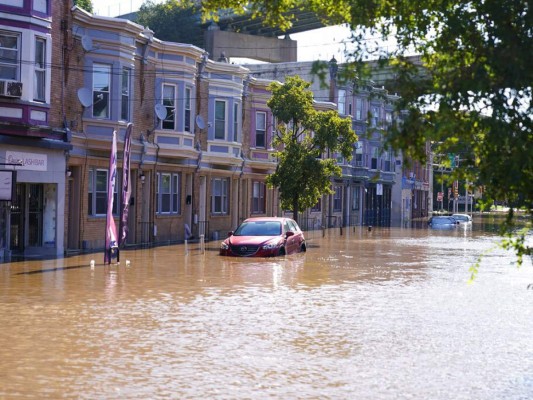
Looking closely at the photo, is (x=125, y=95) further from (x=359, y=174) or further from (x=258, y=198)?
(x=359, y=174)

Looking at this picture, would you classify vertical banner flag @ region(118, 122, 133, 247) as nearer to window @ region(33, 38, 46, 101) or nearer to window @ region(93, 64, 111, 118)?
window @ region(33, 38, 46, 101)

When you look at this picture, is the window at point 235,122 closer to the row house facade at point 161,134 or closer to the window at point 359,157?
the row house facade at point 161,134

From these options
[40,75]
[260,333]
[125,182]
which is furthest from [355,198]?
[260,333]

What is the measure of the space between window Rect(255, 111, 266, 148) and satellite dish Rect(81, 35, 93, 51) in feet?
60.4

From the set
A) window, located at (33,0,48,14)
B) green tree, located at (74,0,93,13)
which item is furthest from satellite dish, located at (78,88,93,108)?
green tree, located at (74,0,93,13)

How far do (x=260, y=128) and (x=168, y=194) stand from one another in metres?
11.2

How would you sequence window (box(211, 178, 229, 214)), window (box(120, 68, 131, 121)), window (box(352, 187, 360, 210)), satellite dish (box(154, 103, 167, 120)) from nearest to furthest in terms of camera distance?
window (box(120, 68, 131, 121)) → satellite dish (box(154, 103, 167, 120)) → window (box(211, 178, 229, 214)) → window (box(352, 187, 360, 210))

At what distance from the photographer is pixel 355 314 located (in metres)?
17.4

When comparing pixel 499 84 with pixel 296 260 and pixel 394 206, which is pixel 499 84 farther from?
pixel 394 206

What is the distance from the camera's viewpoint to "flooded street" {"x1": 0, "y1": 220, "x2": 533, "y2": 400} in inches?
428

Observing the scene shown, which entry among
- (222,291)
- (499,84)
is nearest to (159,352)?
(499,84)

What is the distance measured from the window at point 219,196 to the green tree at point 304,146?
3519 mm

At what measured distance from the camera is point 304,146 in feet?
148

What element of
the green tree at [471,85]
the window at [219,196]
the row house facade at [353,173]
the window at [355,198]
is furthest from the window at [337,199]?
the green tree at [471,85]
